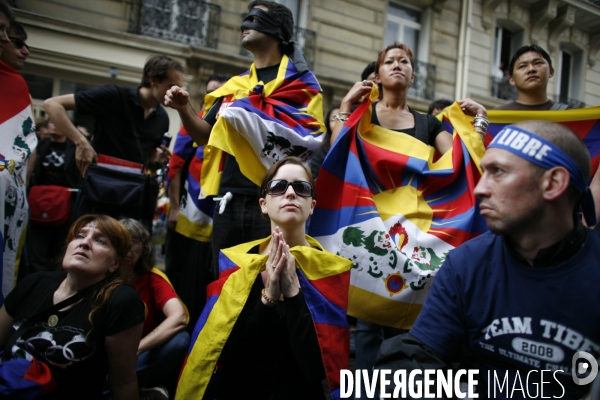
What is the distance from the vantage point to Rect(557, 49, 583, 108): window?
47.1ft

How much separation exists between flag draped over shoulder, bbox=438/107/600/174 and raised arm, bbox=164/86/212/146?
1.59 meters

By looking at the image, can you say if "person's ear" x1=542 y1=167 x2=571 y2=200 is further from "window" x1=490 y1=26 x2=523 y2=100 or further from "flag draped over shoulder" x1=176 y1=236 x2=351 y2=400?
"window" x1=490 y1=26 x2=523 y2=100

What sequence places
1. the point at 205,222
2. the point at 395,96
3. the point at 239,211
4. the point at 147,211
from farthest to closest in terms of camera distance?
the point at 205,222, the point at 147,211, the point at 395,96, the point at 239,211

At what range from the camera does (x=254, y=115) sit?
284 centimetres

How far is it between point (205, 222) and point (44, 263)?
1.39 meters

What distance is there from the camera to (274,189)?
7.97 feet

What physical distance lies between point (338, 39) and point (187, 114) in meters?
10.0

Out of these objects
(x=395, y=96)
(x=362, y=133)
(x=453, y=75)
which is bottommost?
(x=362, y=133)

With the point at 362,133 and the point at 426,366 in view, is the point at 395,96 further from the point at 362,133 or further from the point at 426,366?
the point at 426,366

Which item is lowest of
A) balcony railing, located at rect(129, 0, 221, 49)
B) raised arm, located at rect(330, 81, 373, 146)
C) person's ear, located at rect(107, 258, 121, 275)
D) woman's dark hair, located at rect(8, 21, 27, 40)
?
person's ear, located at rect(107, 258, 121, 275)

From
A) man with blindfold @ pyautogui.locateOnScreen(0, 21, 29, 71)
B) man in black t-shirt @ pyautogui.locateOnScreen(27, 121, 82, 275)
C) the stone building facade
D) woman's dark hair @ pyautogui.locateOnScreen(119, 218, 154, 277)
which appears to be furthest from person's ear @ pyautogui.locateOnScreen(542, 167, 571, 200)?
the stone building facade

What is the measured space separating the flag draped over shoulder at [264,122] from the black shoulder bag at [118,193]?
48 cm

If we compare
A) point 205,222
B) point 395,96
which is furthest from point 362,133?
point 205,222

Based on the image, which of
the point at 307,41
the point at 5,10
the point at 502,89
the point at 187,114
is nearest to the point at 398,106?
the point at 187,114
